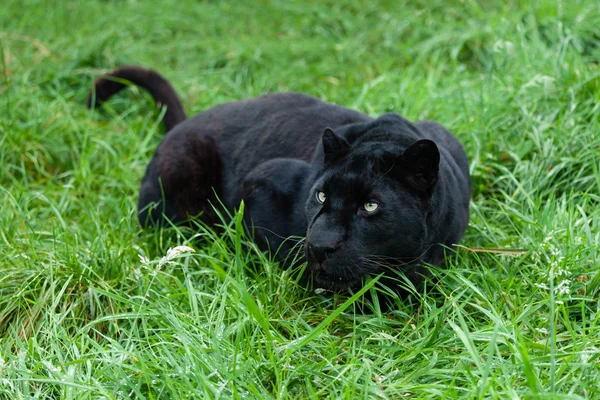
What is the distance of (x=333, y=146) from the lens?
121 inches

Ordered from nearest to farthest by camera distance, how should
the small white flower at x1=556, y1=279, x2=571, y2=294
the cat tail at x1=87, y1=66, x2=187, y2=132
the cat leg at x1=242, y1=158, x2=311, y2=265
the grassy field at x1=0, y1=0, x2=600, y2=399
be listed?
the grassy field at x1=0, y1=0, x2=600, y2=399, the small white flower at x1=556, y1=279, x2=571, y2=294, the cat leg at x1=242, y1=158, x2=311, y2=265, the cat tail at x1=87, y1=66, x2=187, y2=132

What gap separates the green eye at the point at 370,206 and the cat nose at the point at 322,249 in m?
0.19

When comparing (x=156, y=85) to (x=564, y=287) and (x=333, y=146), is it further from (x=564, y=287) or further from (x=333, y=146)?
(x=564, y=287)

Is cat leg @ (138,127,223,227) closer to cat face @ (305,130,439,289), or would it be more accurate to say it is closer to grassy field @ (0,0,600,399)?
grassy field @ (0,0,600,399)

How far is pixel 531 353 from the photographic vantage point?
8.53 feet

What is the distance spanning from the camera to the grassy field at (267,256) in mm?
2566

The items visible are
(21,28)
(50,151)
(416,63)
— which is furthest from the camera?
(21,28)

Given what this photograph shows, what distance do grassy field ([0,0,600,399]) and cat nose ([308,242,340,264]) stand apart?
24 centimetres

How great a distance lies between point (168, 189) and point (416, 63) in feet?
8.30

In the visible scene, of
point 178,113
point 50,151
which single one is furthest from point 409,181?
point 50,151

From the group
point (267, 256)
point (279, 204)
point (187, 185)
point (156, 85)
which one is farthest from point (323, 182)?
point (156, 85)

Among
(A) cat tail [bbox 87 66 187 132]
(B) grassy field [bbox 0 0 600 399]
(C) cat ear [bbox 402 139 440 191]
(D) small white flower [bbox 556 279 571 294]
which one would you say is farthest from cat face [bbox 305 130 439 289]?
(A) cat tail [bbox 87 66 187 132]

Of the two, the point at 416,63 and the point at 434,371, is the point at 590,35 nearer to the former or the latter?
the point at 416,63

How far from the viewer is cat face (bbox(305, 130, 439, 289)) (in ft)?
9.36
